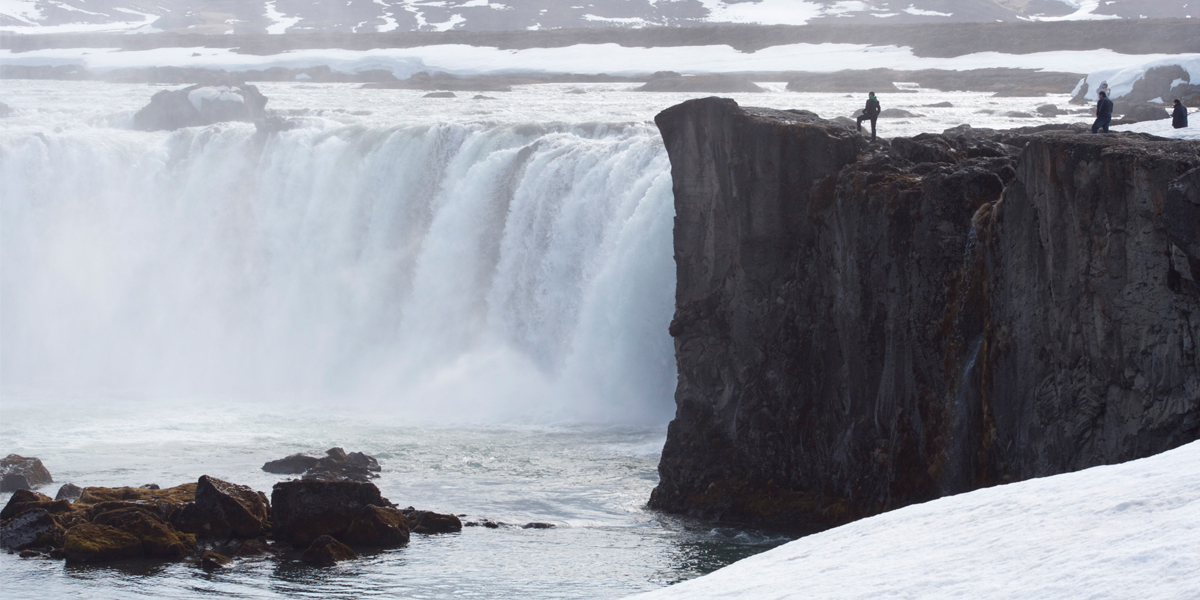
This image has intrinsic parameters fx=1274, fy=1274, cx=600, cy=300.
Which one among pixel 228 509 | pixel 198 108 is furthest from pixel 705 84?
pixel 228 509

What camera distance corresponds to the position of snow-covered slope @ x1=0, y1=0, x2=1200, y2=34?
378ft

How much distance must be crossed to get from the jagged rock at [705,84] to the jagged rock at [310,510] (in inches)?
1837

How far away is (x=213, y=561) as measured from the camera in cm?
2016

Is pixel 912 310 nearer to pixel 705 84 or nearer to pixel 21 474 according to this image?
pixel 21 474

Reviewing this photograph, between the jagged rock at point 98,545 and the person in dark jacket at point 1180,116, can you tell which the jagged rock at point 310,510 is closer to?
the jagged rock at point 98,545

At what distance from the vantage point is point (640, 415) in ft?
105

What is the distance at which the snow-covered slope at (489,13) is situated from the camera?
11519 cm

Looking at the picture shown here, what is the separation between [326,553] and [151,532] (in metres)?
3.01

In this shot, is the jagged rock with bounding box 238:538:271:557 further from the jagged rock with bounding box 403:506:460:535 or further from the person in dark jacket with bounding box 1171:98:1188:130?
the person in dark jacket with bounding box 1171:98:1188:130

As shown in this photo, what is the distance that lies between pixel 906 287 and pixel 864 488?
3.52 m

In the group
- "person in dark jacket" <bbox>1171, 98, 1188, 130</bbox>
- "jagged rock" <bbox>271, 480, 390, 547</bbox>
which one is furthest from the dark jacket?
"jagged rock" <bbox>271, 480, 390, 547</bbox>

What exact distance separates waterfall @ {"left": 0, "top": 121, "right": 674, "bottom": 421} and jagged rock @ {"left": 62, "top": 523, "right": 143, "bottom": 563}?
13.3 metres

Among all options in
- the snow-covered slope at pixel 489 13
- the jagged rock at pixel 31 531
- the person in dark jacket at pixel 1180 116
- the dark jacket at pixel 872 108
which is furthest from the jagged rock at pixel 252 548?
the snow-covered slope at pixel 489 13

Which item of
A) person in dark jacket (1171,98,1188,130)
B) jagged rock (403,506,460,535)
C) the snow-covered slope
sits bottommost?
jagged rock (403,506,460,535)
